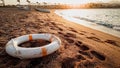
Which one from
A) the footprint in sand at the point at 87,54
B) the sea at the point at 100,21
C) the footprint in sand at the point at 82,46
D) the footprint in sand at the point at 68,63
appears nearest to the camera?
the footprint in sand at the point at 68,63

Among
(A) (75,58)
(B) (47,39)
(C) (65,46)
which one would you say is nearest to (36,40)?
(B) (47,39)

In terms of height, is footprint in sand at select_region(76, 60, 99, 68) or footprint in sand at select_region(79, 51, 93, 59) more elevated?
footprint in sand at select_region(79, 51, 93, 59)

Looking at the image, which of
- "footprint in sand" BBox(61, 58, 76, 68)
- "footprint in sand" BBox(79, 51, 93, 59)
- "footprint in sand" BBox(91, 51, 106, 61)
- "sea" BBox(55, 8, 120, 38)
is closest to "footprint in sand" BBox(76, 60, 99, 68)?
"footprint in sand" BBox(61, 58, 76, 68)

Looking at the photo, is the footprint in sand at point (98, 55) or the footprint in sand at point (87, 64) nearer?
the footprint in sand at point (87, 64)

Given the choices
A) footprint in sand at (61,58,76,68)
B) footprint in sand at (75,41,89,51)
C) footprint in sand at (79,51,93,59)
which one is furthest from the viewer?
footprint in sand at (75,41,89,51)

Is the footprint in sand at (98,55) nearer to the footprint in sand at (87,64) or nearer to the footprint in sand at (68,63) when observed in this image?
the footprint in sand at (87,64)

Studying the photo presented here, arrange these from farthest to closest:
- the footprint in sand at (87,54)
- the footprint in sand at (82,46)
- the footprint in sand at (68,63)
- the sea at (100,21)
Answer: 1. the sea at (100,21)
2. the footprint in sand at (82,46)
3. the footprint in sand at (87,54)
4. the footprint in sand at (68,63)

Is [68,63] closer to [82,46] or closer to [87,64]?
[87,64]

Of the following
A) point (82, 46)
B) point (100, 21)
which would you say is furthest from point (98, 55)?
point (100, 21)

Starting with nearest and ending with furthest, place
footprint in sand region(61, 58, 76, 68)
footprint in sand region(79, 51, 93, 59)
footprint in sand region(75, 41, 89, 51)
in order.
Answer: footprint in sand region(61, 58, 76, 68) → footprint in sand region(79, 51, 93, 59) → footprint in sand region(75, 41, 89, 51)

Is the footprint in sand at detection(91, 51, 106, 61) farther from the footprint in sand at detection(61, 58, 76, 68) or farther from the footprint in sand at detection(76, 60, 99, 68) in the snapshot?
the footprint in sand at detection(61, 58, 76, 68)

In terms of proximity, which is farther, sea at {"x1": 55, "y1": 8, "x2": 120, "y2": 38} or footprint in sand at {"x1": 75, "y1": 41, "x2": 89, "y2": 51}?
sea at {"x1": 55, "y1": 8, "x2": 120, "y2": 38}

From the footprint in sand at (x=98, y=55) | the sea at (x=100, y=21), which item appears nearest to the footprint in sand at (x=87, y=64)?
the footprint in sand at (x=98, y=55)

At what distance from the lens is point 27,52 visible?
281 cm
